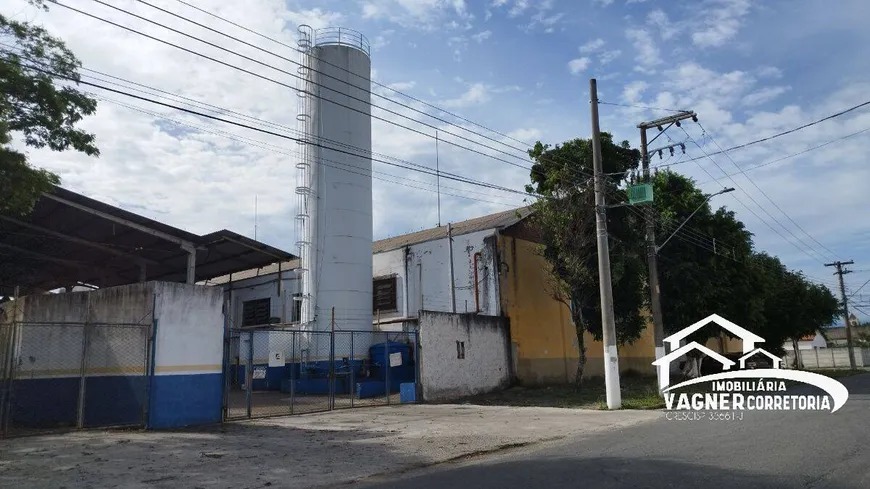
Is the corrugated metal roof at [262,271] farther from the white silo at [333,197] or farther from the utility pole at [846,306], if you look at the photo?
the utility pole at [846,306]

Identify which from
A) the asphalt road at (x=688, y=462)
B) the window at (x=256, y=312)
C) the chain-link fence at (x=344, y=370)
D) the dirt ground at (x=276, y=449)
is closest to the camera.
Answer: the asphalt road at (x=688, y=462)

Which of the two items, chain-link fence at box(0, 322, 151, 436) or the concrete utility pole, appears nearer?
chain-link fence at box(0, 322, 151, 436)

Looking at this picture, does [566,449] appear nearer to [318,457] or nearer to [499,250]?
[318,457]

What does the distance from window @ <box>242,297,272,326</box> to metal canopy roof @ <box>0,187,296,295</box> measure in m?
4.07

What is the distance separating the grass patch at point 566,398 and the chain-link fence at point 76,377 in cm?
1139

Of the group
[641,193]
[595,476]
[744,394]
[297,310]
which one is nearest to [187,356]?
[595,476]

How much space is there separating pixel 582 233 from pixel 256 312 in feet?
66.1

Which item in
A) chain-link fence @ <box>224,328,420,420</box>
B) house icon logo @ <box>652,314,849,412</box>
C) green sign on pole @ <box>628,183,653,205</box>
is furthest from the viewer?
chain-link fence @ <box>224,328,420,420</box>

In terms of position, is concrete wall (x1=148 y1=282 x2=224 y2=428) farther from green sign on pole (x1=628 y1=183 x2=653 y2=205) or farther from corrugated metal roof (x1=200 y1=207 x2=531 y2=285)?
corrugated metal roof (x1=200 y1=207 x2=531 y2=285)

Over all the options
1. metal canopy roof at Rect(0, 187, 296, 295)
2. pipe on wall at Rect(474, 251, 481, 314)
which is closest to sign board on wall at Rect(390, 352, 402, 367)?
pipe on wall at Rect(474, 251, 481, 314)

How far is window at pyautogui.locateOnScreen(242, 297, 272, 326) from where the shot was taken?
34.9 m

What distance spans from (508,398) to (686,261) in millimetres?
11148

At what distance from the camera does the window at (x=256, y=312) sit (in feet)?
115

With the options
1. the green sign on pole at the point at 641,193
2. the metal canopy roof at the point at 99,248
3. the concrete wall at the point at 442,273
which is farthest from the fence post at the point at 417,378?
the green sign on pole at the point at 641,193
